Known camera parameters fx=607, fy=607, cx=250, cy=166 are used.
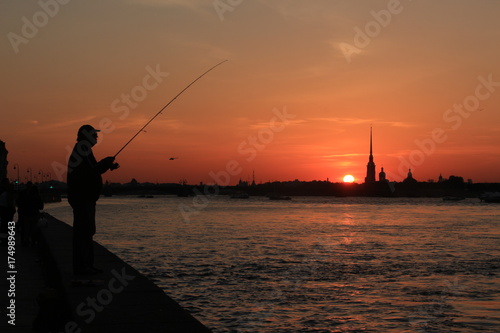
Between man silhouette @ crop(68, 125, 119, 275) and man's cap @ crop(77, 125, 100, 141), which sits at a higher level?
man's cap @ crop(77, 125, 100, 141)

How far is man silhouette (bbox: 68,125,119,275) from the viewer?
8.28m

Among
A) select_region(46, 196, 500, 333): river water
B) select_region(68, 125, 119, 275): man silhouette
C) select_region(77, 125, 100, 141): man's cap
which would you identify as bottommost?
select_region(46, 196, 500, 333): river water

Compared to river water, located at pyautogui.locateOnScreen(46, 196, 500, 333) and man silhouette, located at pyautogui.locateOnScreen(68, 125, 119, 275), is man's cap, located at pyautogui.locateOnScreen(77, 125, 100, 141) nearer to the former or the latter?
man silhouette, located at pyautogui.locateOnScreen(68, 125, 119, 275)

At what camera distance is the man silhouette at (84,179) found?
326 inches

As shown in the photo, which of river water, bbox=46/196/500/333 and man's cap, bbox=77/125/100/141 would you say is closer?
man's cap, bbox=77/125/100/141

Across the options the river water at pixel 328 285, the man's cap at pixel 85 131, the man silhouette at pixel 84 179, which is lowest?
the river water at pixel 328 285

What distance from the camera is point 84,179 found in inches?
329

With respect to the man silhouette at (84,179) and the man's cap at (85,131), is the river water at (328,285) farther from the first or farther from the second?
the man's cap at (85,131)

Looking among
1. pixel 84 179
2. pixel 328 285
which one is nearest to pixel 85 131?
pixel 84 179

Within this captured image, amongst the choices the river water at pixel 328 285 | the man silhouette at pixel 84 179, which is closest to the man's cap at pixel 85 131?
the man silhouette at pixel 84 179

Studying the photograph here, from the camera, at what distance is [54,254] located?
456 inches

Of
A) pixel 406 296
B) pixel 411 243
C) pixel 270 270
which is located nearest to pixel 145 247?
pixel 270 270

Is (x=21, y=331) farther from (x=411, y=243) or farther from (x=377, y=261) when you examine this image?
(x=411, y=243)

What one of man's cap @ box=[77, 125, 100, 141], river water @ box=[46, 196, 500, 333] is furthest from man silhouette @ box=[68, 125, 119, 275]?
river water @ box=[46, 196, 500, 333]
